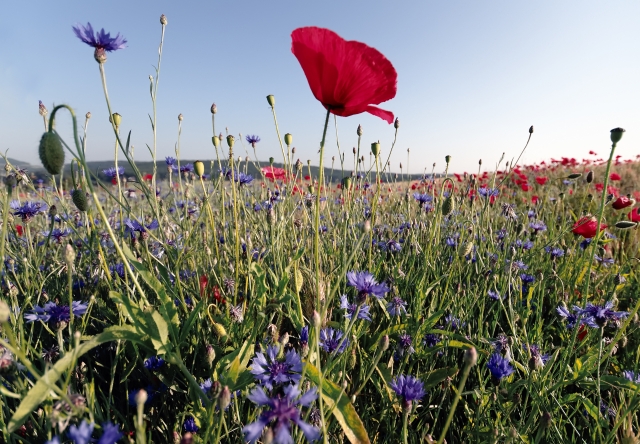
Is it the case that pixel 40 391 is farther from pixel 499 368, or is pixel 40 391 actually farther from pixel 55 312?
pixel 499 368

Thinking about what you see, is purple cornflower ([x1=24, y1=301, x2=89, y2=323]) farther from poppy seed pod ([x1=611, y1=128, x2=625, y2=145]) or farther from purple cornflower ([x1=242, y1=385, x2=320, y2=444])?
poppy seed pod ([x1=611, y1=128, x2=625, y2=145])

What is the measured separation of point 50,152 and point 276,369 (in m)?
0.71

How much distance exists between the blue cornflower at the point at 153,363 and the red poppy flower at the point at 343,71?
94 cm

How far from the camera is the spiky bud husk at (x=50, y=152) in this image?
83cm

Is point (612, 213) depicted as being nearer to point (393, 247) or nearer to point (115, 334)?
point (393, 247)

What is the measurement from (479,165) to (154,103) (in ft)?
6.22

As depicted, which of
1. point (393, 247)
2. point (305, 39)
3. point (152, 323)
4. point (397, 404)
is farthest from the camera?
point (393, 247)

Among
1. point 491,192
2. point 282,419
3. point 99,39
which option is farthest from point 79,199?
point 491,192

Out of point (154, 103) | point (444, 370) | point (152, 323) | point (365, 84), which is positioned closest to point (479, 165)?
point (444, 370)

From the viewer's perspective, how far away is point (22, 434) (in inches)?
37.8

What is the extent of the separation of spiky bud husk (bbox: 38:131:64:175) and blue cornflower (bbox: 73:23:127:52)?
13.0 inches

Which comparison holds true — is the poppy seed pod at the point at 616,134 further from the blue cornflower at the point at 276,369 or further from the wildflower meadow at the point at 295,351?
the blue cornflower at the point at 276,369

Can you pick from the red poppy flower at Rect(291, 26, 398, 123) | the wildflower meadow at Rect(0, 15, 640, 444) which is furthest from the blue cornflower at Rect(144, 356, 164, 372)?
the red poppy flower at Rect(291, 26, 398, 123)

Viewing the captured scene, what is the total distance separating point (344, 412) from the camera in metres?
0.85
